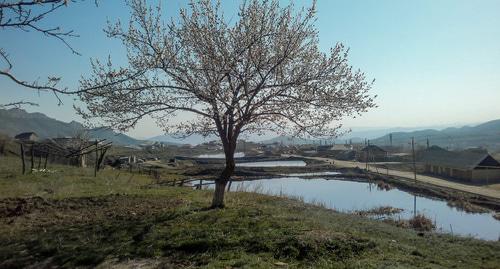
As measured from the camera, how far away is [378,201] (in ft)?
145

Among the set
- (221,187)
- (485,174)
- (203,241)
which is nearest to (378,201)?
(485,174)

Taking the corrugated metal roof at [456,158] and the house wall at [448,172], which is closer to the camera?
the corrugated metal roof at [456,158]

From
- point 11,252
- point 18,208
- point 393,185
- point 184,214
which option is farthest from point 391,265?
point 393,185

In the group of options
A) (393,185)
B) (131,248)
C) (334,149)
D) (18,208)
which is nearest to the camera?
(131,248)

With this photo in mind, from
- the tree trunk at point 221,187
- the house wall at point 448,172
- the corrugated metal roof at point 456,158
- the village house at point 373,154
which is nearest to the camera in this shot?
the tree trunk at point 221,187

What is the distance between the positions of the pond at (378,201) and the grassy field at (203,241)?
9.19 m

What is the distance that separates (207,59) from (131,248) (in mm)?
7518

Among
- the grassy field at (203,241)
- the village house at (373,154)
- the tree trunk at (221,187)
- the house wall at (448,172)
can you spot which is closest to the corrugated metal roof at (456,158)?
the house wall at (448,172)

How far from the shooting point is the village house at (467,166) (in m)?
59.7

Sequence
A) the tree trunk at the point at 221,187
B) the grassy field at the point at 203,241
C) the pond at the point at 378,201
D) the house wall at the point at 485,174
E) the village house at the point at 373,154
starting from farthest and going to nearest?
the village house at the point at 373,154
the house wall at the point at 485,174
the pond at the point at 378,201
the tree trunk at the point at 221,187
the grassy field at the point at 203,241

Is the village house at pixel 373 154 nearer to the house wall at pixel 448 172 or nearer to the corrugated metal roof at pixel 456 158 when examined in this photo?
the corrugated metal roof at pixel 456 158

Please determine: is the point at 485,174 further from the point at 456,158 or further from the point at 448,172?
the point at 448,172

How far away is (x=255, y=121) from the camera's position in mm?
18000

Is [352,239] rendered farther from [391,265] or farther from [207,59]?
[207,59]
